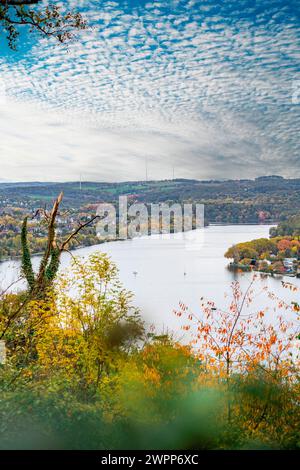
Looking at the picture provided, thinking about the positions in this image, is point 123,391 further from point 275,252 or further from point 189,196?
point 189,196

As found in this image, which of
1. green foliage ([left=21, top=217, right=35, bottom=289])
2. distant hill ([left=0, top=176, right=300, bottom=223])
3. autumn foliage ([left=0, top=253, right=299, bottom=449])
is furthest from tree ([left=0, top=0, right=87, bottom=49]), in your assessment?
distant hill ([left=0, top=176, right=300, bottom=223])

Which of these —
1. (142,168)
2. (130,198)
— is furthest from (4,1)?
(142,168)

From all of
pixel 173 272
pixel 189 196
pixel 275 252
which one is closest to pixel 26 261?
pixel 173 272

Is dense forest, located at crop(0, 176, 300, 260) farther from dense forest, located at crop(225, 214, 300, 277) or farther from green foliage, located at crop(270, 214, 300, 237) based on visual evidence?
dense forest, located at crop(225, 214, 300, 277)

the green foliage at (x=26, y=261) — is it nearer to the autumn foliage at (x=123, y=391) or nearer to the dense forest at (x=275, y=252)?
the autumn foliage at (x=123, y=391)

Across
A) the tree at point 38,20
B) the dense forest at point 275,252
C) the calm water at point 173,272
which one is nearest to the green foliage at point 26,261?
the calm water at point 173,272

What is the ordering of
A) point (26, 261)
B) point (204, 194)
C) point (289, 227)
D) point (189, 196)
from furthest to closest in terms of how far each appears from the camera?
point (189, 196)
point (204, 194)
point (289, 227)
point (26, 261)

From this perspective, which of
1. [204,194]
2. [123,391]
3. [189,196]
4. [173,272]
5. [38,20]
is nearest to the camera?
[38,20]
